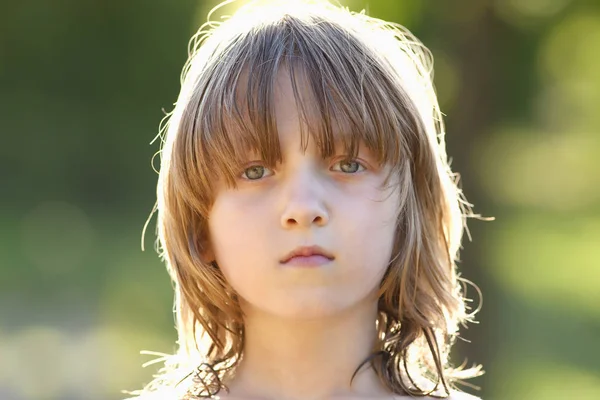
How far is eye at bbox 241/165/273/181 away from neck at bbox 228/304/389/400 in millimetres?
286

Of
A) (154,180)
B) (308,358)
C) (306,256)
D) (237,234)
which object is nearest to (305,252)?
(306,256)

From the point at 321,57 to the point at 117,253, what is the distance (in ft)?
25.2

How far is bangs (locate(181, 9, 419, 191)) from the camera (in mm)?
1718

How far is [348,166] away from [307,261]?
0.20m

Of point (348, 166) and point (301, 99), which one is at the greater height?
point (301, 99)

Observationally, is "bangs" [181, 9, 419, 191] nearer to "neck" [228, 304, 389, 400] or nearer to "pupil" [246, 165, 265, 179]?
"pupil" [246, 165, 265, 179]

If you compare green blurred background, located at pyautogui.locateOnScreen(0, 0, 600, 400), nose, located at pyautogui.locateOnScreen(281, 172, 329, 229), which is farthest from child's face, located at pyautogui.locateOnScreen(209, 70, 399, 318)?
green blurred background, located at pyautogui.locateOnScreen(0, 0, 600, 400)

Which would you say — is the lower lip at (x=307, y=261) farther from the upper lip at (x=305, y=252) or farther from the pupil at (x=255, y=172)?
the pupil at (x=255, y=172)

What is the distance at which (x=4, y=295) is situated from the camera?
25.4 ft

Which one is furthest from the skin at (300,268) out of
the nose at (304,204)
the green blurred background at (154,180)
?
the green blurred background at (154,180)

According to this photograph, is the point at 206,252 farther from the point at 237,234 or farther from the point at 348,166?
the point at 348,166

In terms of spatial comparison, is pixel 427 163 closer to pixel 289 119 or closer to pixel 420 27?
pixel 289 119

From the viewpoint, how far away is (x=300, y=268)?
169cm

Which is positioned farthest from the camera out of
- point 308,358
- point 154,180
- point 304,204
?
point 154,180
